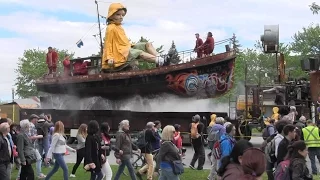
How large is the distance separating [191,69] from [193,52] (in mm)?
757

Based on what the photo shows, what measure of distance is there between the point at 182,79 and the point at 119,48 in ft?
11.0

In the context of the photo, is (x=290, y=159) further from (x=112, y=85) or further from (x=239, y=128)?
(x=112, y=85)

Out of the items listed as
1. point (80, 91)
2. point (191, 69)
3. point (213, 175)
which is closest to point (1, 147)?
point (213, 175)

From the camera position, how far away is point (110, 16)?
80.9 ft

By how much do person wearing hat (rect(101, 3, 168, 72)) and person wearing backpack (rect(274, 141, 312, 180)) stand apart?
58.1ft

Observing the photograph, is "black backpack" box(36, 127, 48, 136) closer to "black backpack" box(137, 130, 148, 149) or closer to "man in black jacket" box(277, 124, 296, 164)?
"black backpack" box(137, 130, 148, 149)

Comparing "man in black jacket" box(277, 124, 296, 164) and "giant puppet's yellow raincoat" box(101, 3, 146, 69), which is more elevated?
"giant puppet's yellow raincoat" box(101, 3, 146, 69)

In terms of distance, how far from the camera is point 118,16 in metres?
24.7

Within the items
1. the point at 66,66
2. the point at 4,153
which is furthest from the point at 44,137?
the point at 66,66

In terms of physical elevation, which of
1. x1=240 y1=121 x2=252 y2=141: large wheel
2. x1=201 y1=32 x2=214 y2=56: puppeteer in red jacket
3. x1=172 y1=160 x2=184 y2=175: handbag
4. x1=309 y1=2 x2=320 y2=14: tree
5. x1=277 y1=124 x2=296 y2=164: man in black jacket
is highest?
x1=309 y1=2 x2=320 y2=14: tree

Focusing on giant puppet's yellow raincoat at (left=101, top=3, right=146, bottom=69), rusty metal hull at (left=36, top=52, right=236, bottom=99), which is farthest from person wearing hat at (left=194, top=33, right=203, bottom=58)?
giant puppet's yellow raincoat at (left=101, top=3, right=146, bottom=69)

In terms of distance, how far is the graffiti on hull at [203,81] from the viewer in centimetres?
2330

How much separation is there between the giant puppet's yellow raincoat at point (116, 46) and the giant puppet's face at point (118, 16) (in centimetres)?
12

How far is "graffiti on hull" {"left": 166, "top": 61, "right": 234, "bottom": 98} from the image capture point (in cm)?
2330
